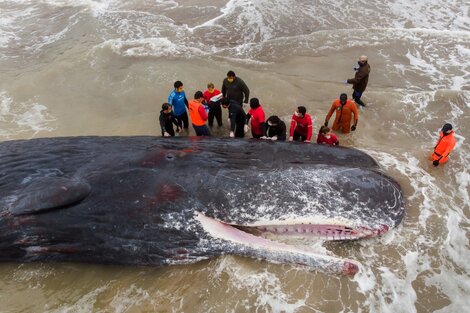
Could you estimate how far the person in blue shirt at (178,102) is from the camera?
9125 millimetres

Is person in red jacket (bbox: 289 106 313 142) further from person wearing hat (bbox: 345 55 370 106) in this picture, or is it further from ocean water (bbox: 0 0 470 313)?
person wearing hat (bbox: 345 55 370 106)

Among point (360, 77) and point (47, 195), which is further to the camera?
point (360, 77)

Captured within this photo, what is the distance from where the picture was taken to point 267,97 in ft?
36.2

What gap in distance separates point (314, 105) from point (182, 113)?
156 inches

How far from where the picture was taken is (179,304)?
550 cm

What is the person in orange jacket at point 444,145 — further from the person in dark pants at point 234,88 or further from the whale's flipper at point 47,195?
the whale's flipper at point 47,195

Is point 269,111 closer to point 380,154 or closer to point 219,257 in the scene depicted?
point 380,154

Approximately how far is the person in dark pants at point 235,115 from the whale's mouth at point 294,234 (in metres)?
3.14

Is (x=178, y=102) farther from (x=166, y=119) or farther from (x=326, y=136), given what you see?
(x=326, y=136)

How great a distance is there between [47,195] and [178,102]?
14.9ft

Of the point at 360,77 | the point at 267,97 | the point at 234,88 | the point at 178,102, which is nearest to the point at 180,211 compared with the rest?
the point at 178,102

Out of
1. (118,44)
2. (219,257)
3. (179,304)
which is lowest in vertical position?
(179,304)

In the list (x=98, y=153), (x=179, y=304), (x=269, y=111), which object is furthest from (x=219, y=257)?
(x=269, y=111)

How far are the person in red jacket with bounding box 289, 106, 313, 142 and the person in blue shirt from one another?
2.90m
